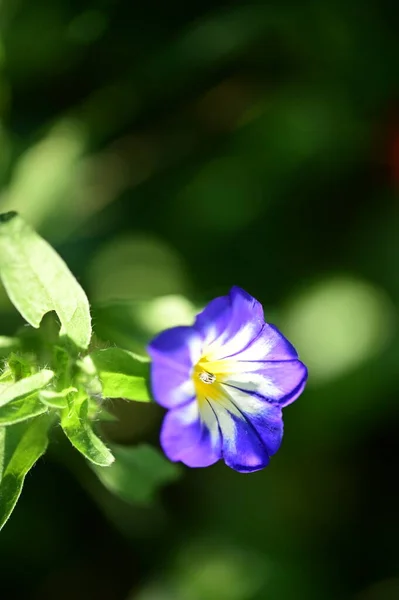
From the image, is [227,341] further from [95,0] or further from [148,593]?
[95,0]

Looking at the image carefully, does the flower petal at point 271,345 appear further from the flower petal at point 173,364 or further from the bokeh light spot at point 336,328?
the bokeh light spot at point 336,328

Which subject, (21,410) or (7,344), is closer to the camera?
(21,410)

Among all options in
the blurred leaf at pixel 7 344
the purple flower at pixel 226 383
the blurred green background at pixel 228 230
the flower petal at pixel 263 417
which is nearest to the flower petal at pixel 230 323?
the purple flower at pixel 226 383

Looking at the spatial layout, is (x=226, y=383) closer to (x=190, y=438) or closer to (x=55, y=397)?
(x=190, y=438)

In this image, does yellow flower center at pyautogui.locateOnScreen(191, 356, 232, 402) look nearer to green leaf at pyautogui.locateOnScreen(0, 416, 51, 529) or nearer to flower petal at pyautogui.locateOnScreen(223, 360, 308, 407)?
flower petal at pyautogui.locateOnScreen(223, 360, 308, 407)

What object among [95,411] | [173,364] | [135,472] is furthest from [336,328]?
[173,364]

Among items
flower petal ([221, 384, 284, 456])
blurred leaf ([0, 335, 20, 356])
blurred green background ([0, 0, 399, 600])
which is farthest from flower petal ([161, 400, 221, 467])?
blurred green background ([0, 0, 399, 600])
